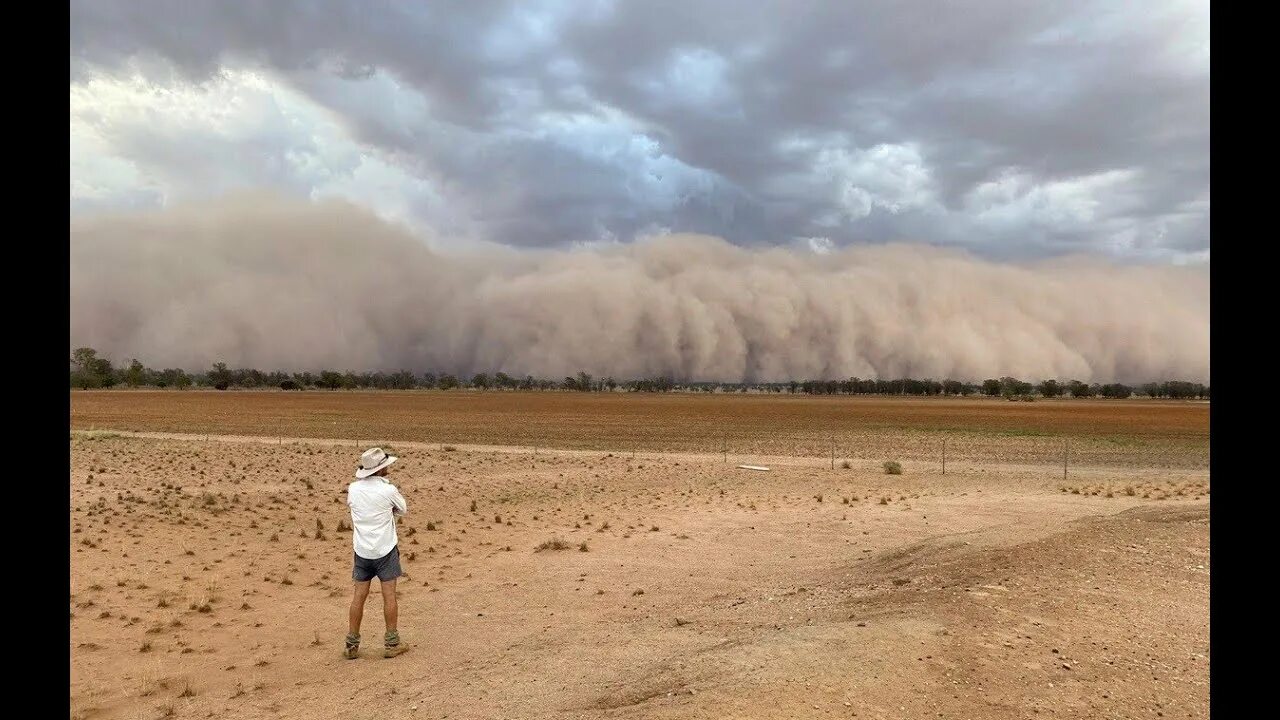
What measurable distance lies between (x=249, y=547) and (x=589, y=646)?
1062cm

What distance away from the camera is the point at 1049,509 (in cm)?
1969

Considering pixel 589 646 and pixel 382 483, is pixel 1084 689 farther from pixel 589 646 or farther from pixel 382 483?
pixel 382 483

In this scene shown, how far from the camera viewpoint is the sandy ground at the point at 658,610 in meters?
7.05

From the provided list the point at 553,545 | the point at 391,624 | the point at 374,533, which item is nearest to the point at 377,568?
the point at 374,533

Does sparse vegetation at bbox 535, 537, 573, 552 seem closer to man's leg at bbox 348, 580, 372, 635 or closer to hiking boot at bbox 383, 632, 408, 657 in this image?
hiking boot at bbox 383, 632, 408, 657

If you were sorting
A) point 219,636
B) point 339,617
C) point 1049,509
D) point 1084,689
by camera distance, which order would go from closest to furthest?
point 1084,689 < point 219,636 < point 339,617 < point 1049,509

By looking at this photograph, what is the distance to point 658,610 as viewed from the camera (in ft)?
36.4

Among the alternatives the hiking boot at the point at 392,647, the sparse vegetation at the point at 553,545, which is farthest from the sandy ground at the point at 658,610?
the sparse vegetation at the point at 553,545

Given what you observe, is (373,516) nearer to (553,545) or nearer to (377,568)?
(377,568)

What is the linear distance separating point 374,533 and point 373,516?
0.20m

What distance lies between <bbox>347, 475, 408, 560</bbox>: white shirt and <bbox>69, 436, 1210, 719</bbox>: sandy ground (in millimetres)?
1417

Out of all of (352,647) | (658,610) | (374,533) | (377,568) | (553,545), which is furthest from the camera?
(553,545)
